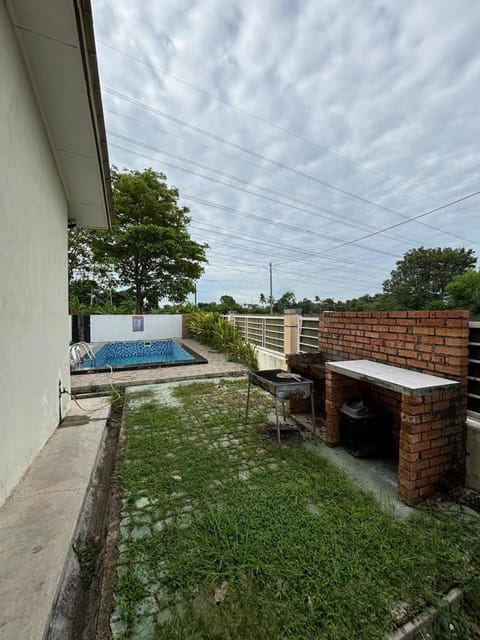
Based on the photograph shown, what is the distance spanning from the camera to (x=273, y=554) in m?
1.61

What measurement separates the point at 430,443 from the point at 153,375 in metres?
5.47

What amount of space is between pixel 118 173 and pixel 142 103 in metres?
4.51

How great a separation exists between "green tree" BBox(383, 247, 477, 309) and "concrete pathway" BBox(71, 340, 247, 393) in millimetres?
40635

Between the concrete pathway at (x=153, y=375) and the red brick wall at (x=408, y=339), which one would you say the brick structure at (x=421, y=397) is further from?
the concrete pathway at (x=153, y=375)

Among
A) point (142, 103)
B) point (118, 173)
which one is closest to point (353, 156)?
point (142, 103)

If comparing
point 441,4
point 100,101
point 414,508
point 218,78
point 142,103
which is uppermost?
point 142,103

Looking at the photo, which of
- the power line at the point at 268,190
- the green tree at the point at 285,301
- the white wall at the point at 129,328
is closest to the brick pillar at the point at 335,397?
the white wall at the point at 129,328

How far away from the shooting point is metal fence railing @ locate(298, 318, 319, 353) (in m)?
4.89

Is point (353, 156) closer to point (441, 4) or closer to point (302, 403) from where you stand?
point (441, 4)

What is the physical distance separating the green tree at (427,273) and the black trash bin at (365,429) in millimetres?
42513

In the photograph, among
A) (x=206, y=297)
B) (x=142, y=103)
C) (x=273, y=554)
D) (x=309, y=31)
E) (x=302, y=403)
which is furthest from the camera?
(x=206, y=297)

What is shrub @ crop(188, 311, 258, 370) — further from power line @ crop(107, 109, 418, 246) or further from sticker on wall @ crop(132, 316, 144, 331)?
power line @ crop(107, 109, 418, 246)

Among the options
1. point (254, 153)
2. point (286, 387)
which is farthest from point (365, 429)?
point (254, 153)

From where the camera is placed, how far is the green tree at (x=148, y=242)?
14.5 metres
